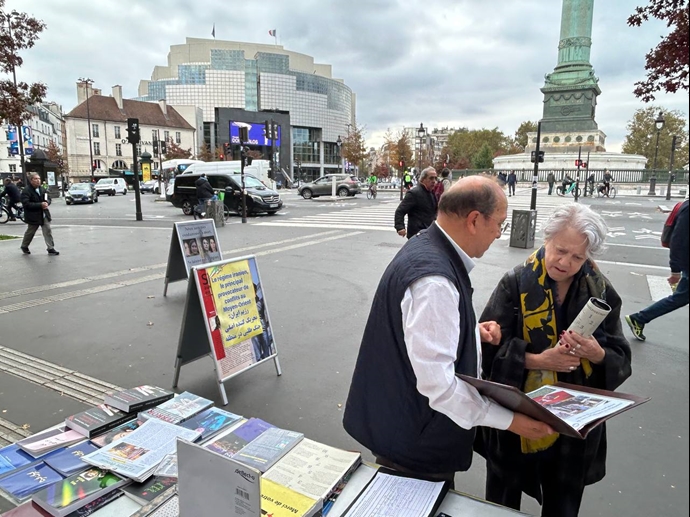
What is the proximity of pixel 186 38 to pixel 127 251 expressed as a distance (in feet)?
358

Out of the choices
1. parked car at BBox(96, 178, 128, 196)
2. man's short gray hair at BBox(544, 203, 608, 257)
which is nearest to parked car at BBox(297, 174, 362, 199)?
parked car at BBox(96, 178, 128, 196)

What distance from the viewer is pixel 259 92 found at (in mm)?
90250

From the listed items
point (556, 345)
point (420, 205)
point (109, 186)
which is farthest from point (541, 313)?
point (109, 186)

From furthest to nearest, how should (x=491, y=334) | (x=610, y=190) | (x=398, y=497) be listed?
1. (x=610, y=190)
2. (x=491, y=334)
3. (x=398, y=497)

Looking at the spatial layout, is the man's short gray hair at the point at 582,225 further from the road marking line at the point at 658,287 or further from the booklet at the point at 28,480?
the road marking line at the point at 658,287

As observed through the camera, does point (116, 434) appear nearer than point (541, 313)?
No

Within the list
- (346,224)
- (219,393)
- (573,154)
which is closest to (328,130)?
(573,154)

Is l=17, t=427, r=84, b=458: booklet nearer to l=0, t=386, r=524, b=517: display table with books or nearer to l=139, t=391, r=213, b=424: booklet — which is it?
l=0, t=386, r=524, b=517: display table with books

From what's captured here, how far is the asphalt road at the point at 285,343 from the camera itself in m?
2.80

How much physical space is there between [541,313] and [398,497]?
107 centimetres

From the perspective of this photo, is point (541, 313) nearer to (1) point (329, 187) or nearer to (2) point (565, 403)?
(2) point (565, 403)

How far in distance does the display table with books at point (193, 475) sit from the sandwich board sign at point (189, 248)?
4.43m

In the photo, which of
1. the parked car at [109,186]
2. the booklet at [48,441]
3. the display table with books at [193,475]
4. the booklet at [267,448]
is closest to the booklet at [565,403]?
the display table with books at [193,475]

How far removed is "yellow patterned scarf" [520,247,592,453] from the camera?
7.10 feet
